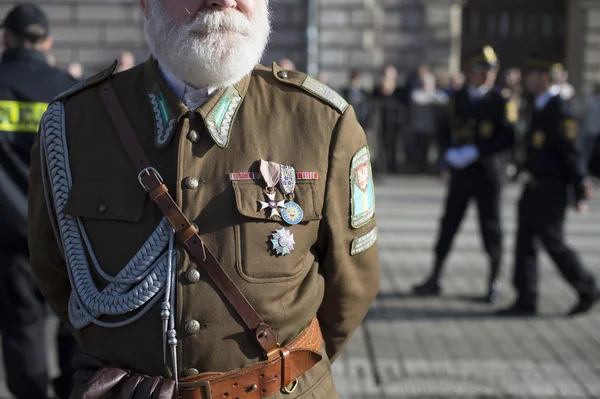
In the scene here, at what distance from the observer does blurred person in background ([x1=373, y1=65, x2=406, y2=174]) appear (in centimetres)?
1655

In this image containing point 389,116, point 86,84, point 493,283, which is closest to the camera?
point 86,84

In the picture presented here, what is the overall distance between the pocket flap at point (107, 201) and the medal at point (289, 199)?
36 cm

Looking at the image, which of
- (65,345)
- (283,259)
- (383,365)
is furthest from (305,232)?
(383,365)

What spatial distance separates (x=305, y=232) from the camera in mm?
2354

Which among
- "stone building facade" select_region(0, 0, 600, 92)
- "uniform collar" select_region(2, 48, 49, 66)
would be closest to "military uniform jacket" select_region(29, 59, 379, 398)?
"uniform collar" select_region(2, 48, 49, 66)

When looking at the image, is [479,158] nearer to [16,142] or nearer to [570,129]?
[570,129]

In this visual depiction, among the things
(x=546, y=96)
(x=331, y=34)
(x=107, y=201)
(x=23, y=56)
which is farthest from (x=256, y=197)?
(x=331, y=34)

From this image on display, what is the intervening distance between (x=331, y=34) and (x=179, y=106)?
55.4ft

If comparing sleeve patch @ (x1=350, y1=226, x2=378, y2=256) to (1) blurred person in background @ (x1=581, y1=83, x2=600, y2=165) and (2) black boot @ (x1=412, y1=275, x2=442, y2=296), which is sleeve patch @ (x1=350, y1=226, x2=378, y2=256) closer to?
(2) black boot @ (x1=412, y1=275, x2=442, y2=296)

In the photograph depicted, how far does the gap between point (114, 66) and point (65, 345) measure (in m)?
2.21

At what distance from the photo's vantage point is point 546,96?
6551mm

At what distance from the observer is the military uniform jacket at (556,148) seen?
20.7 feet

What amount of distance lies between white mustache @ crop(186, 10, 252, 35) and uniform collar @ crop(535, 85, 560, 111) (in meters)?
4.63

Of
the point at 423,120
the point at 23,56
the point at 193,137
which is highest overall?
the point at 23,56
